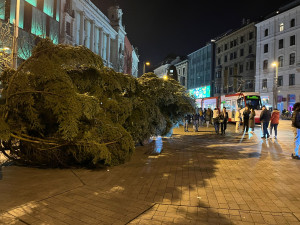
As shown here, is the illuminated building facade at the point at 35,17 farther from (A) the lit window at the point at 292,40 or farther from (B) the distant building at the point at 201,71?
(B) the distant building at the point at 201,71

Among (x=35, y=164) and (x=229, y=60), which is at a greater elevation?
(x=229, y=60)

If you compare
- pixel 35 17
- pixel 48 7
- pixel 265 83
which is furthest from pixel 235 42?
pixel 35 17

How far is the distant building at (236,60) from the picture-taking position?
51188mm

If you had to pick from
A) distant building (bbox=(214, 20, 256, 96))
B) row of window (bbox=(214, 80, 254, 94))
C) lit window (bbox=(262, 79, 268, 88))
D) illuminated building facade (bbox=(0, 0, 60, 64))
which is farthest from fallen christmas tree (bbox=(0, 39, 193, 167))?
row of window (bbox=(214, 80, 254, 94))

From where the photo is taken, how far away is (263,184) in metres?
5.35

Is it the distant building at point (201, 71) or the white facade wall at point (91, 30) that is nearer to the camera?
the white facade wall at point (91, 30)

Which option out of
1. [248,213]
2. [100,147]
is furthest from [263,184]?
[100,147]

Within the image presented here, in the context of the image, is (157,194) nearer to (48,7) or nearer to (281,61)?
(48,7)

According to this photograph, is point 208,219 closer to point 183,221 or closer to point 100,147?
point 183,221

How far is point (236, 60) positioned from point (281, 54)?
12732 millimetres

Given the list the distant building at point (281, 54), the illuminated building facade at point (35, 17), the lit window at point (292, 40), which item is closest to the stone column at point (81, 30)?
the illuminated building facade at point (35, 17)

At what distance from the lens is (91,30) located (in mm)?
47469

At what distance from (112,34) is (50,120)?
57.2m

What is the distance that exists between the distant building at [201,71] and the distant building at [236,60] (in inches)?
107
